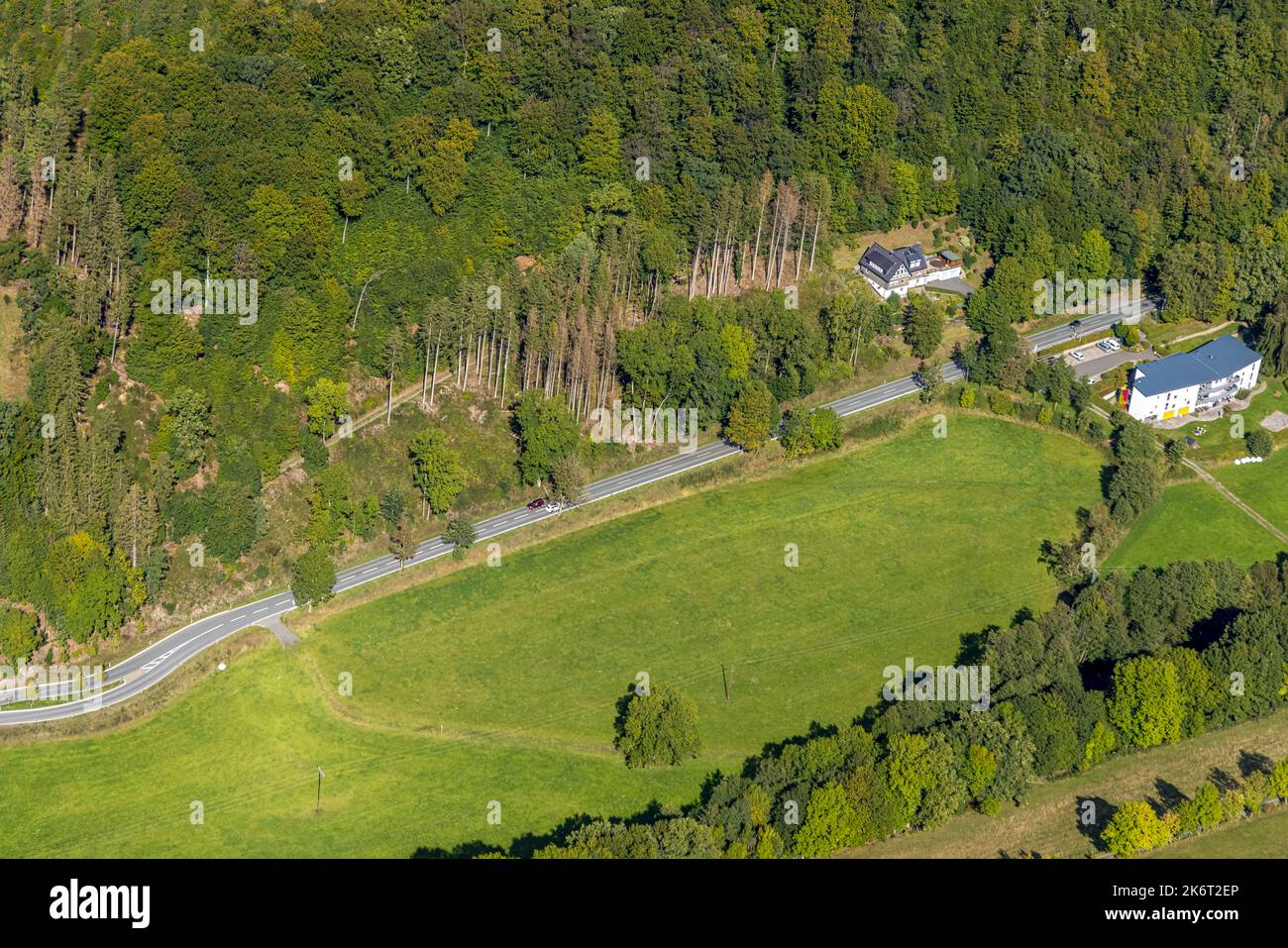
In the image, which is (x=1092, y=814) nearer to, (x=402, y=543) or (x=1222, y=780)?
(x=1222, y=780)

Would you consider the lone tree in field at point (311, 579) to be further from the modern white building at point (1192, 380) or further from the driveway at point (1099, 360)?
the modern white building at point (1192, 380)

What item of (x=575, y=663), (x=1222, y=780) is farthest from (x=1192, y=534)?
(x=575, y=663)

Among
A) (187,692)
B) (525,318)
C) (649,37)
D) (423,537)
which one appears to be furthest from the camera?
(649,37)

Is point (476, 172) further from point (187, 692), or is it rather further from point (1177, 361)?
point (1177, 361)

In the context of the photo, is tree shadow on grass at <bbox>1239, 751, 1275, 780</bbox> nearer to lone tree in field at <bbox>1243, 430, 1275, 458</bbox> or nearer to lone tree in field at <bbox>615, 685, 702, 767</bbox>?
lone tree in field at <bbox>1243, 430, 1275, 458</bbox>

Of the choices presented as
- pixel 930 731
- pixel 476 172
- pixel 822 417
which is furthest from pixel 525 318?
pixel 930 731
